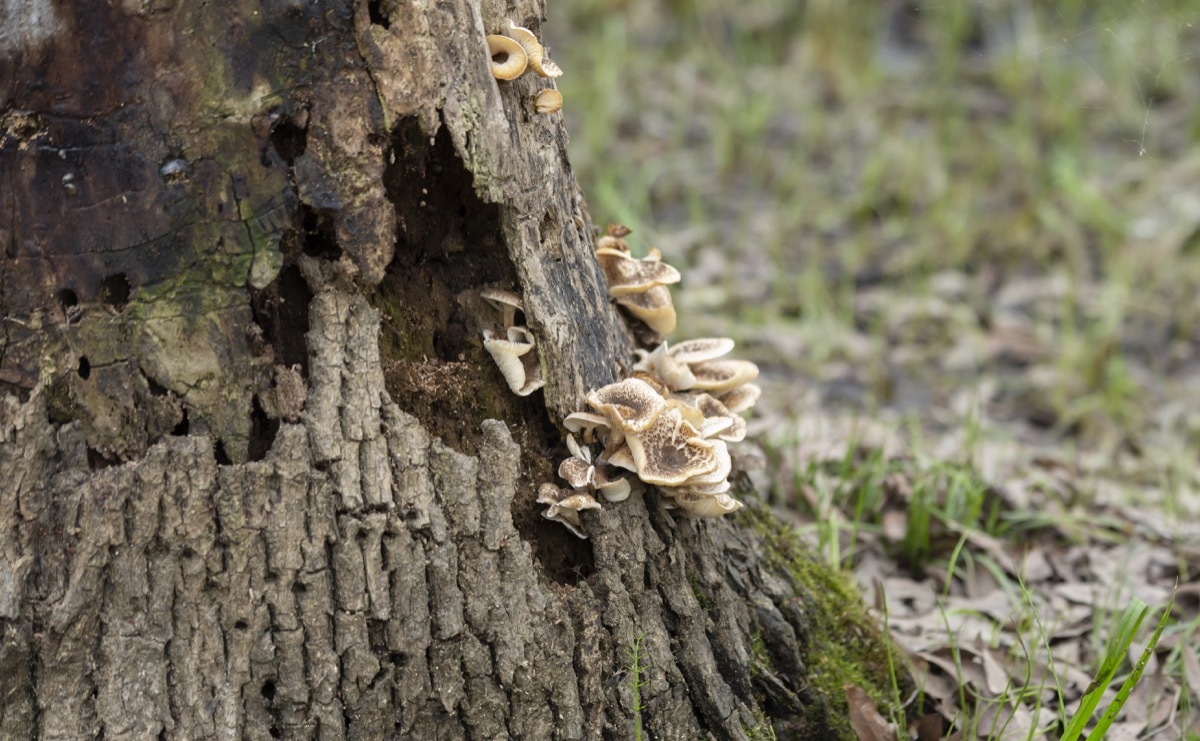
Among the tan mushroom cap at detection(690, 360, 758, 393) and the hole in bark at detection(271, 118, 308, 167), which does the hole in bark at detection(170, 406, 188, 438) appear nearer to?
the hole in bark at detection(271, 118, 308, 167)

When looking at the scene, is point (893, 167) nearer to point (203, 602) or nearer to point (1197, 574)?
point (1197, 574)

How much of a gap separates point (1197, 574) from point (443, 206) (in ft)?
10.5

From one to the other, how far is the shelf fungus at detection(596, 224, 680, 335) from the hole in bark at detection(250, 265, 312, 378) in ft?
2.71

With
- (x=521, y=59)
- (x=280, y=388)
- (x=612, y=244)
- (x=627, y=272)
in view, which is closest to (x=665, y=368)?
(x=627, y=272)

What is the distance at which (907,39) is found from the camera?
9.86m

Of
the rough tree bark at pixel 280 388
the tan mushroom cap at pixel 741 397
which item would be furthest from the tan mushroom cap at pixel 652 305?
the rough tree bark at pixel 280 388

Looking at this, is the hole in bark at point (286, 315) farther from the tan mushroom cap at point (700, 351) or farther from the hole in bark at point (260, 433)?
the tan mushroom cap at point (700, 351)

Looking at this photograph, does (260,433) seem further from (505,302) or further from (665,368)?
(665,368)

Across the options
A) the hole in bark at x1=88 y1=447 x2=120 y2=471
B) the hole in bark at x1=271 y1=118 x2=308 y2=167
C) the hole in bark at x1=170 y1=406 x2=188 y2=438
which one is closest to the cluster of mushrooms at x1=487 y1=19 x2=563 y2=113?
the hole in bark at x1=271 y1=118 x2=308 y2=167

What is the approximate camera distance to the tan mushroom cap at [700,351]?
274 cm

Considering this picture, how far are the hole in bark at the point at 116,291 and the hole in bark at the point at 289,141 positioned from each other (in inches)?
15.9

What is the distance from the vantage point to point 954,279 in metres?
6.93

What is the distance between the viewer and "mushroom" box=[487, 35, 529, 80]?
7.08 feet

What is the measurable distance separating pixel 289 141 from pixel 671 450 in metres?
1.06
